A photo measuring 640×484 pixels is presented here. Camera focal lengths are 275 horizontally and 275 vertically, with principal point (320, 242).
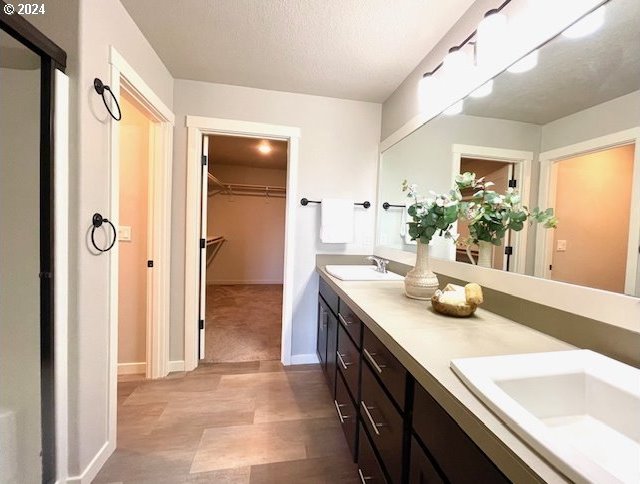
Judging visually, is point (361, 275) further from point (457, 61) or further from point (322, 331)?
point (457, 61)

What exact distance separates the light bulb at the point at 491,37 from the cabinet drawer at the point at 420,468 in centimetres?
145

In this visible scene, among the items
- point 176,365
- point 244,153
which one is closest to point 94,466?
point 176,365

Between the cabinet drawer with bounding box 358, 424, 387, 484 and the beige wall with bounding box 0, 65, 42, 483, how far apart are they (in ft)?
4.20

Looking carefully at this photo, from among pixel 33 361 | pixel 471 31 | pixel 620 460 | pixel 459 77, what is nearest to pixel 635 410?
pixel 620 460

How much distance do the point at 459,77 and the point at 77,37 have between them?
5.49 ft

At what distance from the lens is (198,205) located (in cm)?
213

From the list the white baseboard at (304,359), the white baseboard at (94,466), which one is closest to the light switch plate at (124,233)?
the white baseboard at (94,466)

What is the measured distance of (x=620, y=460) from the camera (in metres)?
0.52

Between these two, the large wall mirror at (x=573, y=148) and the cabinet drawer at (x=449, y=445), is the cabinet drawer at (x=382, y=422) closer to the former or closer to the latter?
the cabinet drawer at (x=449, y=445)

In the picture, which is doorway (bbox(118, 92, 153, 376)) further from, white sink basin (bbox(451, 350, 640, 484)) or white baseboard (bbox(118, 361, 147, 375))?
white sink basin (bbox(451, 350, 640, 484))

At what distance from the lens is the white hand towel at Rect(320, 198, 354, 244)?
2.23 m

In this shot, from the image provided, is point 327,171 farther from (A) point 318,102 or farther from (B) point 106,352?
(B) point 106,352

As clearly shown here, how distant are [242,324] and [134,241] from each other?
154 cm

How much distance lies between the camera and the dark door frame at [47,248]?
3.34ft
